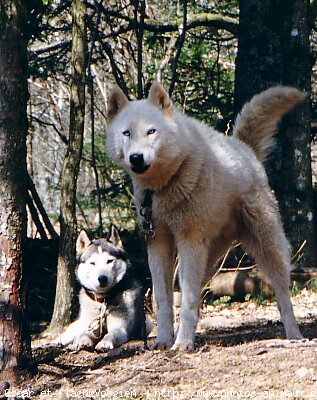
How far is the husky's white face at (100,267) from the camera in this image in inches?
246

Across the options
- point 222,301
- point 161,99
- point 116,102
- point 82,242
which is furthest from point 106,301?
point 222,301

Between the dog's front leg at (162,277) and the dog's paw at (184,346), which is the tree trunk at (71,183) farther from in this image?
the dog's paw at (184,346)

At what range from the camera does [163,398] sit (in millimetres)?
3857

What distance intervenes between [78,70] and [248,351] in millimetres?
3566

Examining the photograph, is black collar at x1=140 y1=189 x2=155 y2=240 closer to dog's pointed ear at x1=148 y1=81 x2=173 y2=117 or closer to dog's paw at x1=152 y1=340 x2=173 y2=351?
dog's pointed ear at x1=148 y1=81 x2=173 y2=117

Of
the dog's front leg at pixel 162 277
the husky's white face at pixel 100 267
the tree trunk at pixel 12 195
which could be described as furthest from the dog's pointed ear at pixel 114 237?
the tree trunk at pixel 12 195

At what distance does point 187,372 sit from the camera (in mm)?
4223

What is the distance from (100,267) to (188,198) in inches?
67.0

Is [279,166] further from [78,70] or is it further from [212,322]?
[78,70]

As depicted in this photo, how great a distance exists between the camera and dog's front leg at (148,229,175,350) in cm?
514

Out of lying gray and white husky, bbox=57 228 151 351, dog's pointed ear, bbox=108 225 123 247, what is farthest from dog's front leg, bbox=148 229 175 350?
dog's pointed ear, bbox=108 225 123 247

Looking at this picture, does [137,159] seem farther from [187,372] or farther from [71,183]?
[71,183]

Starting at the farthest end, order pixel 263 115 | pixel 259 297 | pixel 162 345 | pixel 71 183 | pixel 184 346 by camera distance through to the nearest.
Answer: pixel 259 297 < pixel 71 183 < pixel 263 115 < pixel 162 345 < pixel 184 346

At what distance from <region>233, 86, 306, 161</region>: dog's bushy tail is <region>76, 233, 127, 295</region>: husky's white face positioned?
169cm
